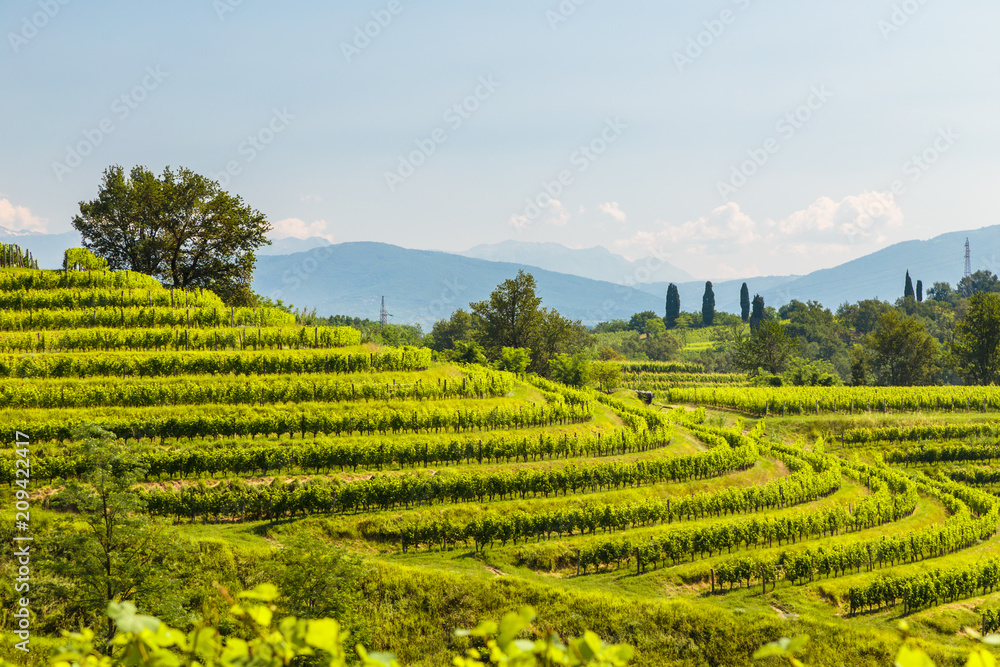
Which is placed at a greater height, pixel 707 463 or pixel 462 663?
pixel 462 663

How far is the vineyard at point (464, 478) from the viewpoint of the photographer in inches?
920

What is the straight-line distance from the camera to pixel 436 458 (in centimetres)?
3177

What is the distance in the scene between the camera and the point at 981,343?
74125mm

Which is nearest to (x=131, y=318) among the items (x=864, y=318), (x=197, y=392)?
(x=197, y=392)

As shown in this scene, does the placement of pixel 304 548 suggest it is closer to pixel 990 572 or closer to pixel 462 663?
pixel 462 663

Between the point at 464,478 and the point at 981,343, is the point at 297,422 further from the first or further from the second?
the point at 981,343

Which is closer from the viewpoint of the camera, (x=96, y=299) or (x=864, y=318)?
(x=96, y=299)

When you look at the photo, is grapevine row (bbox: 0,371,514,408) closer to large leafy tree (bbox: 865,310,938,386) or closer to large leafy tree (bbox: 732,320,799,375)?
large leafy tree (bbox: 732,320,799,375)

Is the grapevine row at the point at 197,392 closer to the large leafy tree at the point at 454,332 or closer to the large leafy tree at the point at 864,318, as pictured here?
the large leafy tree at the point at 454,332

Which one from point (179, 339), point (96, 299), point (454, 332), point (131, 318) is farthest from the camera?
point (454, 332)

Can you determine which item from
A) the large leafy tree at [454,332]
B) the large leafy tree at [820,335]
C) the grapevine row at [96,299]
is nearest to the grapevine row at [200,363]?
the grapevine row at [96,299]

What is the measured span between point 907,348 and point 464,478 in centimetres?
7629

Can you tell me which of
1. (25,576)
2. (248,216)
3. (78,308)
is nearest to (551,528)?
(25,576)

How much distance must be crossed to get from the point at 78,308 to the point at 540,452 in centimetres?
3217
